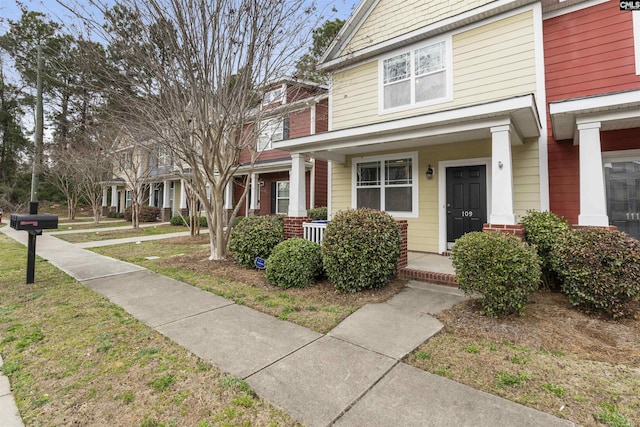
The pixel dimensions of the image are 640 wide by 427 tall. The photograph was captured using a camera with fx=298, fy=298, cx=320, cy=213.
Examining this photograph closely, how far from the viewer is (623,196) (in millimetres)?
5734

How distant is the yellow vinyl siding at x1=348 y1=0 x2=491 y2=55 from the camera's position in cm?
700

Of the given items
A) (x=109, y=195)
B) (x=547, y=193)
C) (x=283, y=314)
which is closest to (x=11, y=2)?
(x=283, y=314)

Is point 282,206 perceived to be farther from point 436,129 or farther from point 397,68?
point 436,129

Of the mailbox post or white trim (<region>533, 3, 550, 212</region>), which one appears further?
white trim (<region>533, 3, 550, 212</region>)

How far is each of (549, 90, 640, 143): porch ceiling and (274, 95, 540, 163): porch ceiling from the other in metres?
0.35

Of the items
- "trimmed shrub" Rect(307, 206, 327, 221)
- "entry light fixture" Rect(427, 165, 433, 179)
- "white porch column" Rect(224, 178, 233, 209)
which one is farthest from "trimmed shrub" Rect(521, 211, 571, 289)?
"white porch column" Rect(224, 178, 233, 209)

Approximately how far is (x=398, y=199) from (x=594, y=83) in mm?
4410

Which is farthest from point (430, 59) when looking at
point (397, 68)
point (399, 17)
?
point (399, 17)

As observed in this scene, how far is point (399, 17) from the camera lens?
776 centimetres

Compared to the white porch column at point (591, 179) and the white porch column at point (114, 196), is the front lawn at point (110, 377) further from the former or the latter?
the white porch column at point (114, 196)

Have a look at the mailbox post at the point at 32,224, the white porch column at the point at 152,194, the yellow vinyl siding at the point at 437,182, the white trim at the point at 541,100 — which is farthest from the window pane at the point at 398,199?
the white porch column at the point at 152,194

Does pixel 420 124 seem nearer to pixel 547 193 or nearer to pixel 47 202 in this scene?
pixel 547 193

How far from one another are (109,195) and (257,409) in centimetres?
3340

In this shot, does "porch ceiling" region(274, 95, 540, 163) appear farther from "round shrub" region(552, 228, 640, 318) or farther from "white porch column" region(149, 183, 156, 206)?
"white porch column" region(149, 183, 156, 206)
